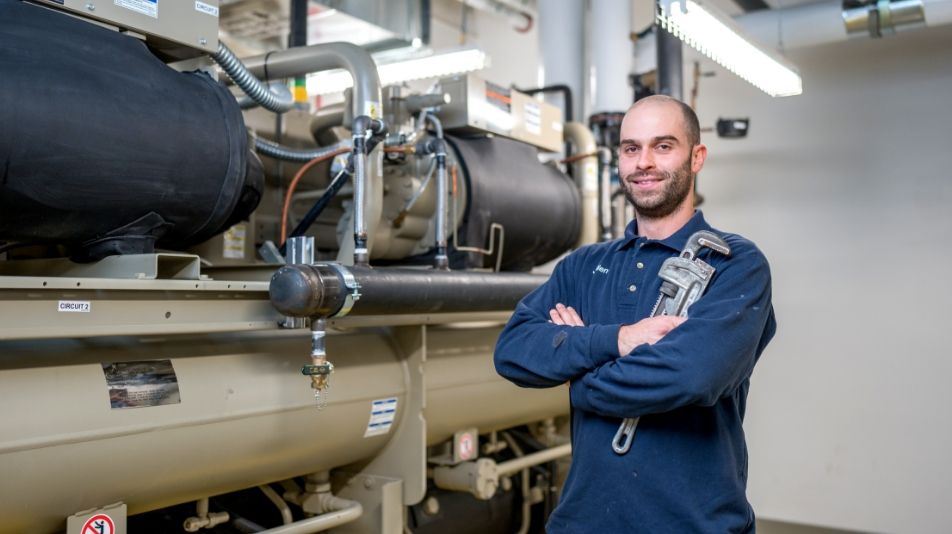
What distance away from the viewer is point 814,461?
15.4ft

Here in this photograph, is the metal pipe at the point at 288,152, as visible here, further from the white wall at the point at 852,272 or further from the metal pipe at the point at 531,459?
the white wall at the point at 852,272

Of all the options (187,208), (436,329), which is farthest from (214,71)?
(436,329)

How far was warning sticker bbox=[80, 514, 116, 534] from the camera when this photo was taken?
1.95 m

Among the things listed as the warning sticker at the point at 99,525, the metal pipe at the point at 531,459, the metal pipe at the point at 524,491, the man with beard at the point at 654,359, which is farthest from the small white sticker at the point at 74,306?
the metal pipe at the point at 524,491

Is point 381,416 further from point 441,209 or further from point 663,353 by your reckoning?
point 663,353

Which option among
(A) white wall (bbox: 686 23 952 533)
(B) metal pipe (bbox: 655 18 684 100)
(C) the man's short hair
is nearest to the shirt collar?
(C) the man's short hair

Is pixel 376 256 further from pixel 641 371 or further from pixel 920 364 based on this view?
pixel 920 364

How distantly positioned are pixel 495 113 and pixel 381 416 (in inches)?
43.5

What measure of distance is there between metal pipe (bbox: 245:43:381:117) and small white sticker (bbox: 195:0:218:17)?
0.38m

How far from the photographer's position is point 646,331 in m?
1.54

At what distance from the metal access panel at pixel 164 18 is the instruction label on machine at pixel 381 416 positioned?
3.49 feet

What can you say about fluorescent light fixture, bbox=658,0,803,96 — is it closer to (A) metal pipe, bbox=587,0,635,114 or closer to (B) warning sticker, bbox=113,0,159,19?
(A) metal pipe, bbox=587,0,635,114

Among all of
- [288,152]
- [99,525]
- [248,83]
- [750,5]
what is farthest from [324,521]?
[750,5]

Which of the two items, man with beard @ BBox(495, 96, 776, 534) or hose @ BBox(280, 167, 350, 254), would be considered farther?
hose @ BBox(280, 167, 350, 254)
